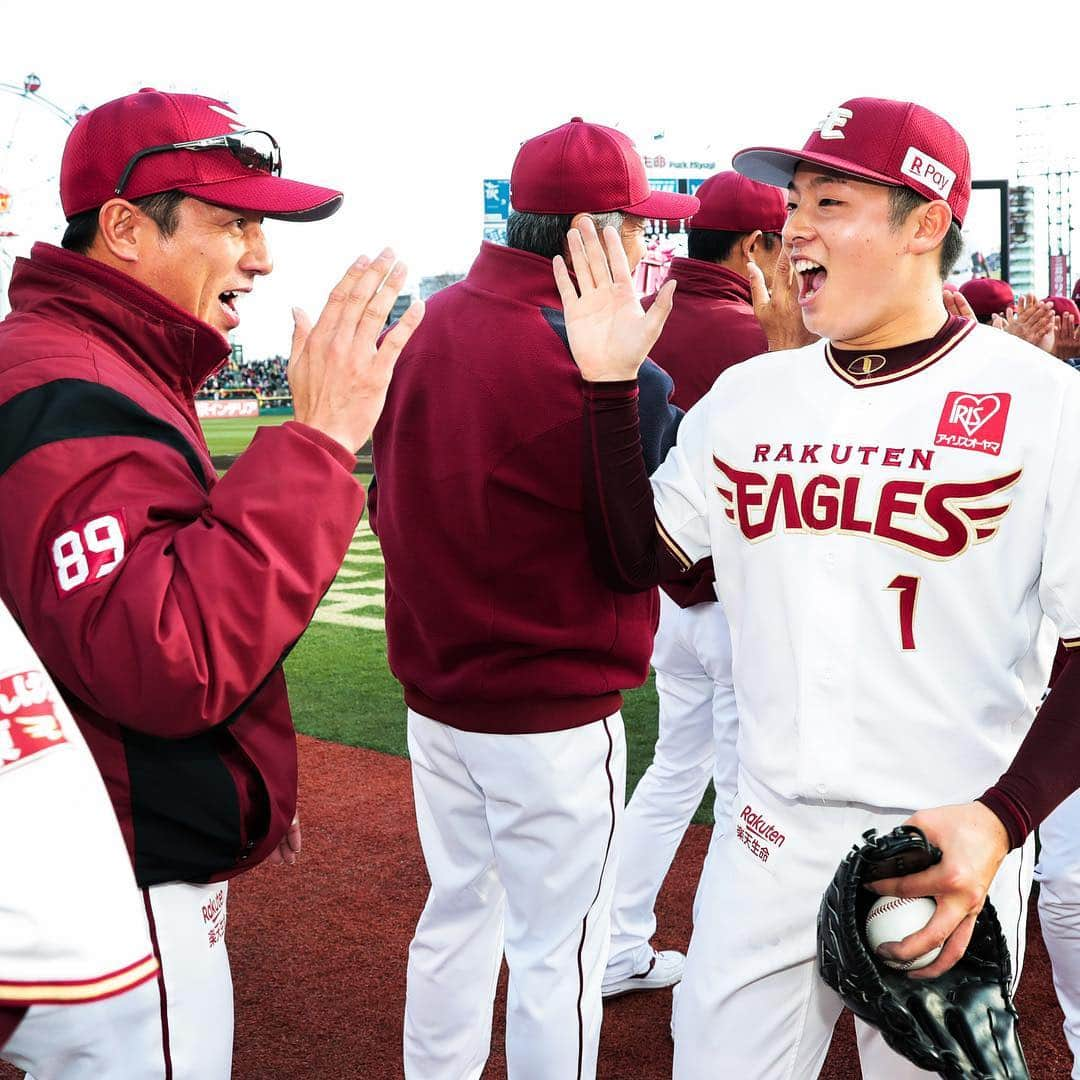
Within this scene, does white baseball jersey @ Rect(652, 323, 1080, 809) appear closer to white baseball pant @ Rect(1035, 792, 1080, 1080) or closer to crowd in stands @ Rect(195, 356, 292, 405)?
white baseball pant @ Rect(1035, 792, 1080, 1080)

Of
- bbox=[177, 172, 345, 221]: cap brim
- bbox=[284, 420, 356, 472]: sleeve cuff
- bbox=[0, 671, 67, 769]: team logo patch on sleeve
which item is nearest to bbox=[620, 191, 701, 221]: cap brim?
bbox=[177, 172, 345, 221]: cap brim

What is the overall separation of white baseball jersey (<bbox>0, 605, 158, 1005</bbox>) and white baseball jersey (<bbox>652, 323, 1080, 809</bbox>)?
4.00ft

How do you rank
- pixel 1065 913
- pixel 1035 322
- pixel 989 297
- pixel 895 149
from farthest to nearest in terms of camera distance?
1. pixel 989 297
2. pixel 1035 322
3. pixel 1065 913
4. pixel 895 149

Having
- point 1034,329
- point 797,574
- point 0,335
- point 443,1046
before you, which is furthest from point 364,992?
point 1034,329

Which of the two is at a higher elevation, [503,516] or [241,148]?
[241,148]

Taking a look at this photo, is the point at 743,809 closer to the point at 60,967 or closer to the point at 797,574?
the point at 797,574

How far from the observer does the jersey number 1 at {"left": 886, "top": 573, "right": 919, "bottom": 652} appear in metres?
1.90

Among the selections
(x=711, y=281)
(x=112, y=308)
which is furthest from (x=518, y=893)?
(x=711, y=281)

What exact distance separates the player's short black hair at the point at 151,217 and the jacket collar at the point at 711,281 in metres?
2.18

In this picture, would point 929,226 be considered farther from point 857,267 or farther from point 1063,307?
point 1063,307

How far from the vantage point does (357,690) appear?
7.07m

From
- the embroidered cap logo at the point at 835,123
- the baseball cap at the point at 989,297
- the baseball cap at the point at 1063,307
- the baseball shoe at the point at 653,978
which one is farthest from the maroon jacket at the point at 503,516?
the baseball cap at the point at 989,297

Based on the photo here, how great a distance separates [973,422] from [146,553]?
4.13ft

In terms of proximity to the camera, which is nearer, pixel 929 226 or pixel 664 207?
pixel 929 226
